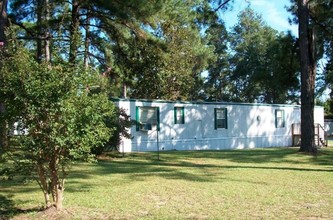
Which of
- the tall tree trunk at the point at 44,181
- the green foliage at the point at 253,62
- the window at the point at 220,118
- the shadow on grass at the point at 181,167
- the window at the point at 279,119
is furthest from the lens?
the green foliage at the point at 253,62

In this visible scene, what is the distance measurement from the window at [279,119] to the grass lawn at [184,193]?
11835 millimetres

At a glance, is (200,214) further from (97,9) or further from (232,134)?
(232,134)

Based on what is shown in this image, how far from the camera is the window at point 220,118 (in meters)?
20.2

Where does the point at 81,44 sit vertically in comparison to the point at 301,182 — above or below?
above

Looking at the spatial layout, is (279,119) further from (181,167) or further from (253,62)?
(253,62)

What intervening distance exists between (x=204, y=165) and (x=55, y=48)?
22.8 ft

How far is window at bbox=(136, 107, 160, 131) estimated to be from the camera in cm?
1746

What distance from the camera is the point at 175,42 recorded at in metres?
26.3

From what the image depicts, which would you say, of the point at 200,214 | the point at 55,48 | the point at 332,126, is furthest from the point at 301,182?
the point at 332,126

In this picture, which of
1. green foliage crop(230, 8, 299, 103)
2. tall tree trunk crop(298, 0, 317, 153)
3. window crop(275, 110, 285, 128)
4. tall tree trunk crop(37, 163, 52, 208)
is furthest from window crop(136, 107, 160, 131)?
green foliage crop(230, 8, 299, 103)

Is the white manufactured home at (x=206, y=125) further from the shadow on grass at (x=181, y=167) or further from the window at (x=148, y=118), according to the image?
the shadow on grass at (x=181, y=167)

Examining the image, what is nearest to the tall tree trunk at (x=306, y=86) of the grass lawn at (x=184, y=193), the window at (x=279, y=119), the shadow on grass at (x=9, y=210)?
the grass lawn at (x=184, y=193)

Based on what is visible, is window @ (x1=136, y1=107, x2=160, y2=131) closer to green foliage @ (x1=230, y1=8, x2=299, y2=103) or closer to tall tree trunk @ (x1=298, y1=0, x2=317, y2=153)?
tall tree trunk @ (x1=298, y1=0, x2=317, y2=153)

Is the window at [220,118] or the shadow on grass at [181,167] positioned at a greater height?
the window at [220,118]
